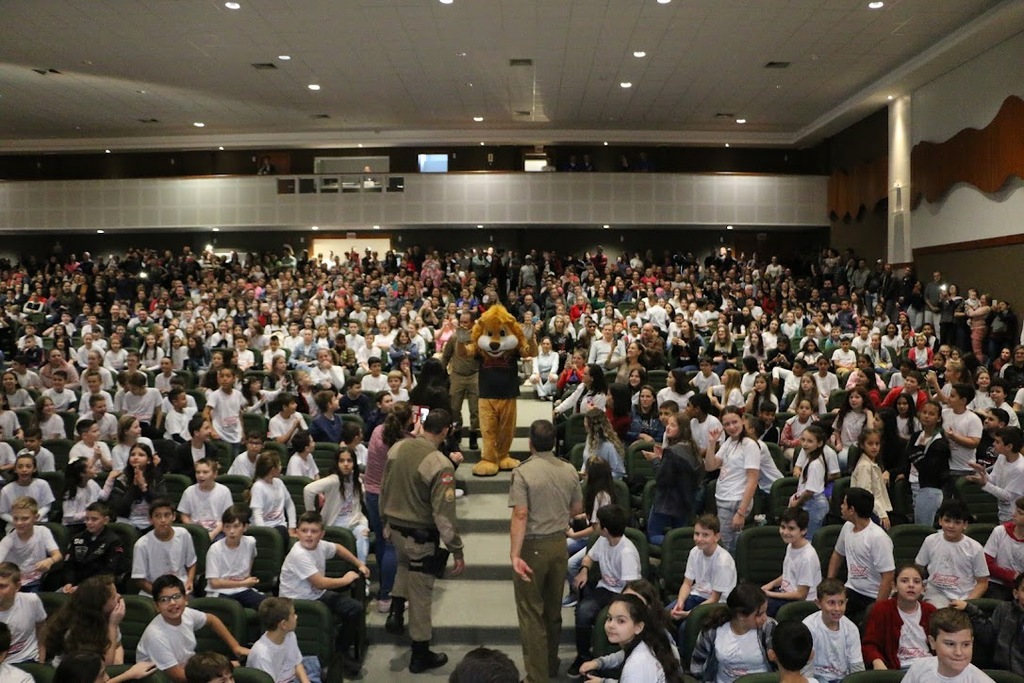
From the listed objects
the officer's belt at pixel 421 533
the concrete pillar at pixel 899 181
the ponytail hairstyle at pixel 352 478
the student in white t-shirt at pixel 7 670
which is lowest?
the student in white t-shirt at pixel 7 670

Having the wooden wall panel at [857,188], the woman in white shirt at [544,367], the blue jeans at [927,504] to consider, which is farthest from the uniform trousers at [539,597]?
the wooden wall panel at [857,188]

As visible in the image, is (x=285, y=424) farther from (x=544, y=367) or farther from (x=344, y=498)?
(x=544, y=367)

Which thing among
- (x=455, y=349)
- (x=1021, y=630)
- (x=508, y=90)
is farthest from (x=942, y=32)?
(x=1021, y=630)

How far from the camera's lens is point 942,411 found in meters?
7.68

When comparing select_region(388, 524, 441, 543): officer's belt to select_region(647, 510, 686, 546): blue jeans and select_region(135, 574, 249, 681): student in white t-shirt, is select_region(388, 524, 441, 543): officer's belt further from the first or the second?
select_region(647, 510, 686, 546): blue jeans

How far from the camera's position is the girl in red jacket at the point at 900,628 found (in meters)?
4.66

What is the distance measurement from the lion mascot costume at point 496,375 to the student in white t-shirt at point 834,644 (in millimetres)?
4093

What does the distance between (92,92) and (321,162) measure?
6314mm

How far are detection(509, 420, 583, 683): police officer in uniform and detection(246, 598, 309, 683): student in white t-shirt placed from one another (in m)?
1.26

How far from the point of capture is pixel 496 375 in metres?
8.15

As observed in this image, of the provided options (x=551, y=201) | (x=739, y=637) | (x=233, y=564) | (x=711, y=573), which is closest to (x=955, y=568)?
(x=711, y=573)

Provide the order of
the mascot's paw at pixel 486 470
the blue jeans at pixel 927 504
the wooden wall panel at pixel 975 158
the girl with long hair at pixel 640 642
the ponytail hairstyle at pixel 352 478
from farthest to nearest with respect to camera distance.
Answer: the wooden wall panel at pixel 975 158
the mascot's paw at pixel 486 470
the blue jeans at pixel 927 504
the ponytail hairstyle at pixel 352 478
the girl with long hair at pixel 640 642

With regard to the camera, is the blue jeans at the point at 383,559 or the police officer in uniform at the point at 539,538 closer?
the police officer in uniform at the point at 539,538

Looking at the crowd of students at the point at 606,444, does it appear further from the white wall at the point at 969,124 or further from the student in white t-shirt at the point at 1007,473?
the white wall at the point at 969,124
